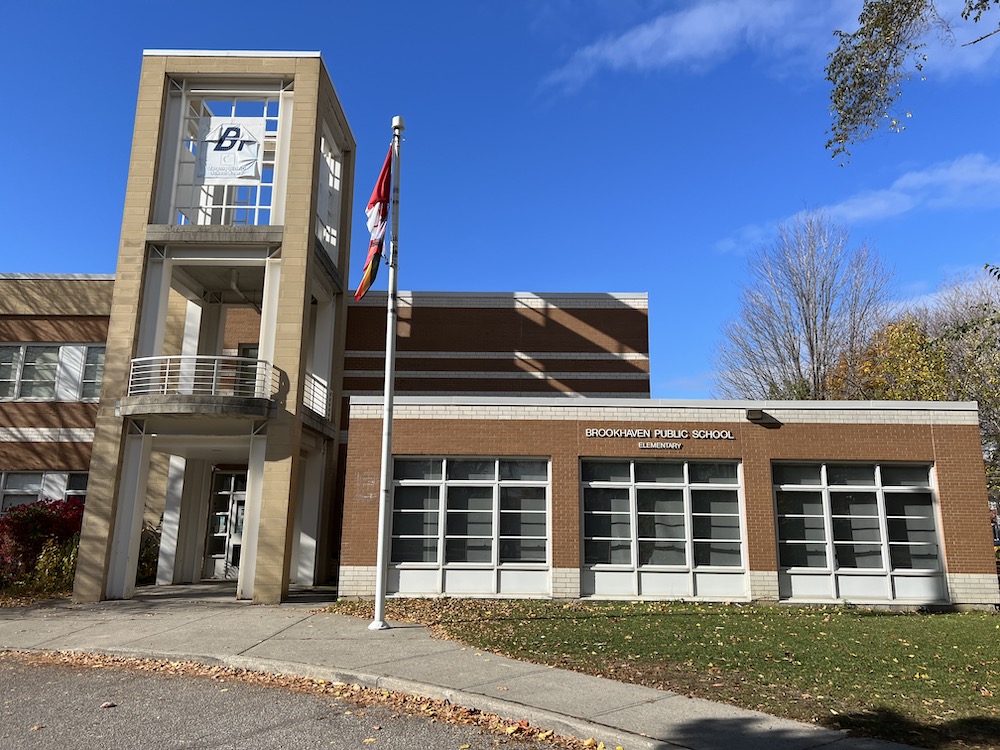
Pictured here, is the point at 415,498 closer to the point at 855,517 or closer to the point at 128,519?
the point at 128,519

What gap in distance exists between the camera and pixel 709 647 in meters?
10.4

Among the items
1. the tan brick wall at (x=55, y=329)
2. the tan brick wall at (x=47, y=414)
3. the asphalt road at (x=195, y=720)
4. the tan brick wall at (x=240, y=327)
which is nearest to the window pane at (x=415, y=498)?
the asphalt road at (x=195, y=720)

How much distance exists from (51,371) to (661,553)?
61.0 ft

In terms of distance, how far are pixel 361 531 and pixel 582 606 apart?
4983 mm

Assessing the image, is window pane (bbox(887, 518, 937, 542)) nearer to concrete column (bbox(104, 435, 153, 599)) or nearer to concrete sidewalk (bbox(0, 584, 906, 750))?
concrete sidewalk (bbox(0, 584, 906, 750))

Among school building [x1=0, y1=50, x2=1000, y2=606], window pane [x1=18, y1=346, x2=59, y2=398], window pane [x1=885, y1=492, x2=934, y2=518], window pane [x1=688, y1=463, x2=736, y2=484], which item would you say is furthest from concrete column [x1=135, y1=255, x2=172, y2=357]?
window pane [x1=885, y1=492, x2=934, y2=518]

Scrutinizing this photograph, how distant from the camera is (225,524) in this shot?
875 inches

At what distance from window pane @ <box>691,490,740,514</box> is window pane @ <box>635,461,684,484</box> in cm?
49

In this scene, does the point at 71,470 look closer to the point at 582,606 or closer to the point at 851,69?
the point at 582,606

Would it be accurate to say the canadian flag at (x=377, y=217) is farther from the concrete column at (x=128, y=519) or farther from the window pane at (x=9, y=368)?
the window pane at (x=9, y=368)

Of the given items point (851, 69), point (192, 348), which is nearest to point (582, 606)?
point (851, 69)

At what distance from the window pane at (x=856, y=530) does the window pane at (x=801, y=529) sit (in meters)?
0.33

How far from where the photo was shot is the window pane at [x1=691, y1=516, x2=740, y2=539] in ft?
53.9

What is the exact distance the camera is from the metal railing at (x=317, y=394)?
70.0ft
